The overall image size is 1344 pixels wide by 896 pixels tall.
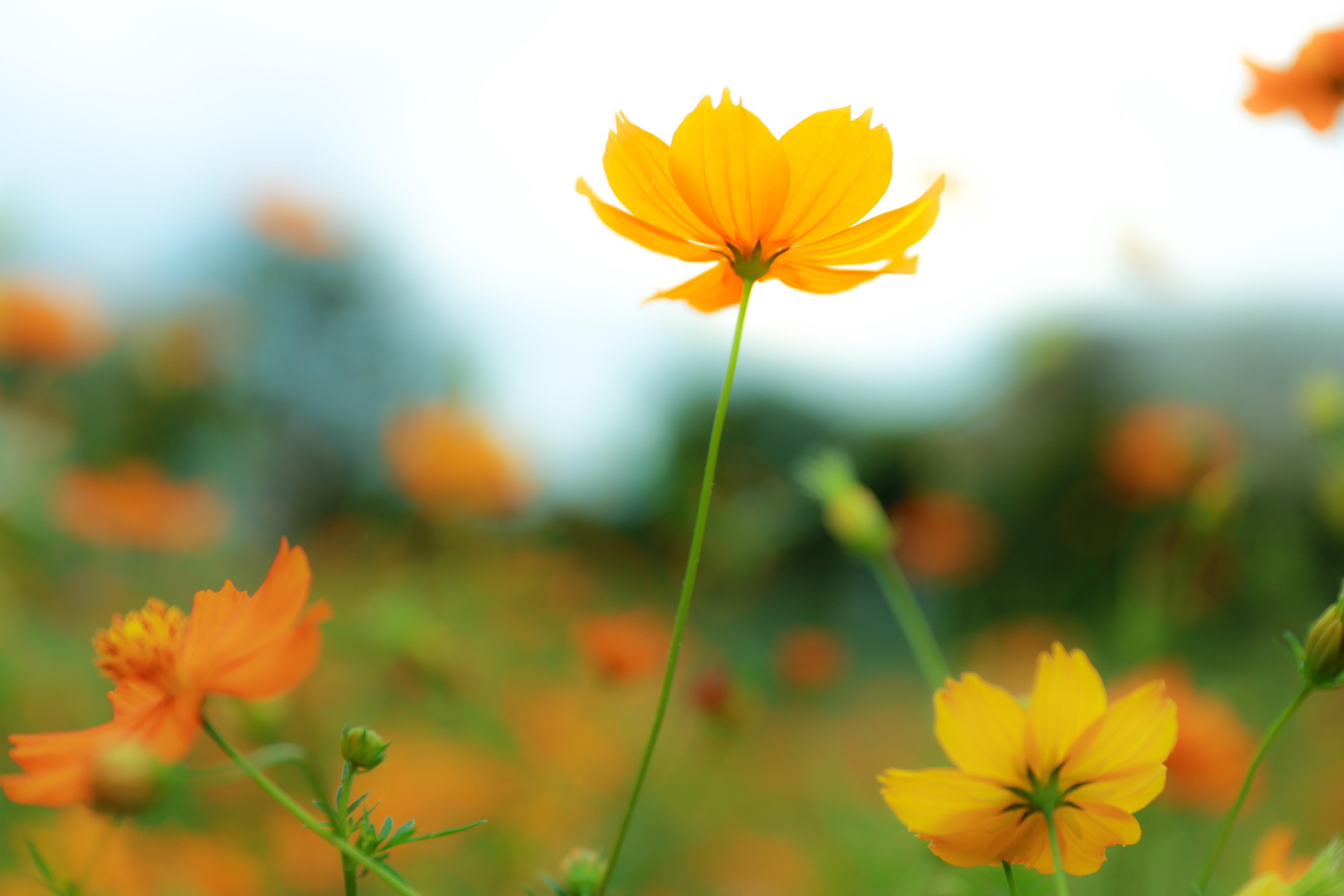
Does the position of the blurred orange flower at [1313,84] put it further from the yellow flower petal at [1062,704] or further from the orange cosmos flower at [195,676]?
the orange cosmos flower at [195,676]

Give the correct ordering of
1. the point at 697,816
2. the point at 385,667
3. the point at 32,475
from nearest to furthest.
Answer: the point at 385,667
the point at 697,816
the point at 32,475

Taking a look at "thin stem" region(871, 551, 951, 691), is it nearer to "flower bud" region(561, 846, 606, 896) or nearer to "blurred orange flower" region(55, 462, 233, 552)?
"flower bud" region(561, 846, 606, 896)

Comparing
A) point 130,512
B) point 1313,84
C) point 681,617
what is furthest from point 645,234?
point 130,512

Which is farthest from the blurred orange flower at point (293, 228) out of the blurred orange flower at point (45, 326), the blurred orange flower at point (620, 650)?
the blurred orange flower at point (620, 650)

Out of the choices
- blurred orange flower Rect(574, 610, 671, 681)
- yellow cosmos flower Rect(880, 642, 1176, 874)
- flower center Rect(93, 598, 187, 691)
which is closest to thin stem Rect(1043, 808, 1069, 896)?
yellow cosmos flower Rect(880, 642, 1176, 874)

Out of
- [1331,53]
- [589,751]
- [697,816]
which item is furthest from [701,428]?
[1331,53]

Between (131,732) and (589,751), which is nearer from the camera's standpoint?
(131,732)

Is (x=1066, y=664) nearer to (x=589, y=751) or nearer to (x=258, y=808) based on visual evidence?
(x=589, y=751)
